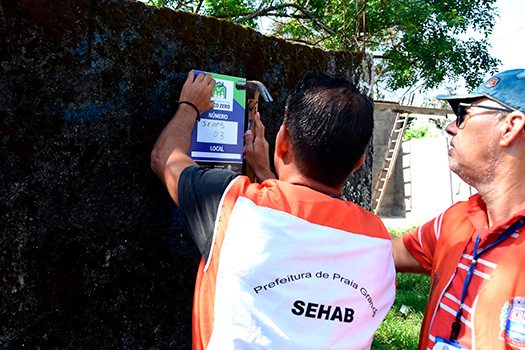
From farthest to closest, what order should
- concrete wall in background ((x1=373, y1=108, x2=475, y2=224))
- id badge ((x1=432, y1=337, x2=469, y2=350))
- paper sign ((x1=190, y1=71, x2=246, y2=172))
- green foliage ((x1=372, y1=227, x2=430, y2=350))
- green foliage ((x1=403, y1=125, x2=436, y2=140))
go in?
green foliage ((x1=403, y1=125, x2=436, y2=140))
concrete wall in background ((x1=373, y1=108, x2=475, y2=224))
green foliage ((x1=372, y1=227, x2=430, y2=350))
paper sign ((x1=190, y1=71, x2=246, y2=172))
id badge ((x1=432, y1=337, x2=469, y2=350))

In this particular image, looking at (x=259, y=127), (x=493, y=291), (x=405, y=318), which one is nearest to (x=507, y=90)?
(x=493, y=291)

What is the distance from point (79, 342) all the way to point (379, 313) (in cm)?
99

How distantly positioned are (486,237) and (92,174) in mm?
1328

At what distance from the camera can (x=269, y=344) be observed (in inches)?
44.1

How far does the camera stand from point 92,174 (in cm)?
152

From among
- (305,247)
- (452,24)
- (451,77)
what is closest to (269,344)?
(305,247)

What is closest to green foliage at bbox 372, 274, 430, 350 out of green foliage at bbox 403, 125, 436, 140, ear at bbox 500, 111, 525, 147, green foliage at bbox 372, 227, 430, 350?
green foliage at bbox 372, 227, 430, 350

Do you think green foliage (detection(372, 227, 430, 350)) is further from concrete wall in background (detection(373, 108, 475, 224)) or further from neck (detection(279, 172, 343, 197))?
concrete wall in background (detection(373, 108, 475, 224))

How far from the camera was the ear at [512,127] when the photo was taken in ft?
4.71

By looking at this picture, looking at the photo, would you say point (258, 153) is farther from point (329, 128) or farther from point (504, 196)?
point (504, 196)

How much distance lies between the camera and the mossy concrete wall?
1365 mm

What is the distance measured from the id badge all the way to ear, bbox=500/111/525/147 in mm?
664

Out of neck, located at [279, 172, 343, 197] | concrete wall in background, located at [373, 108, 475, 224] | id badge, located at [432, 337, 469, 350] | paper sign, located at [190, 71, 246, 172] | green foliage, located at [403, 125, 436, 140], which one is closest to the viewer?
neck, located at [279, 172, 343, 197]

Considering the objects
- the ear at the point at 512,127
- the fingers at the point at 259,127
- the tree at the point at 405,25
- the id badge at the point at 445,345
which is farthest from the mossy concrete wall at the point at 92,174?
the tree at the point at 405,25
